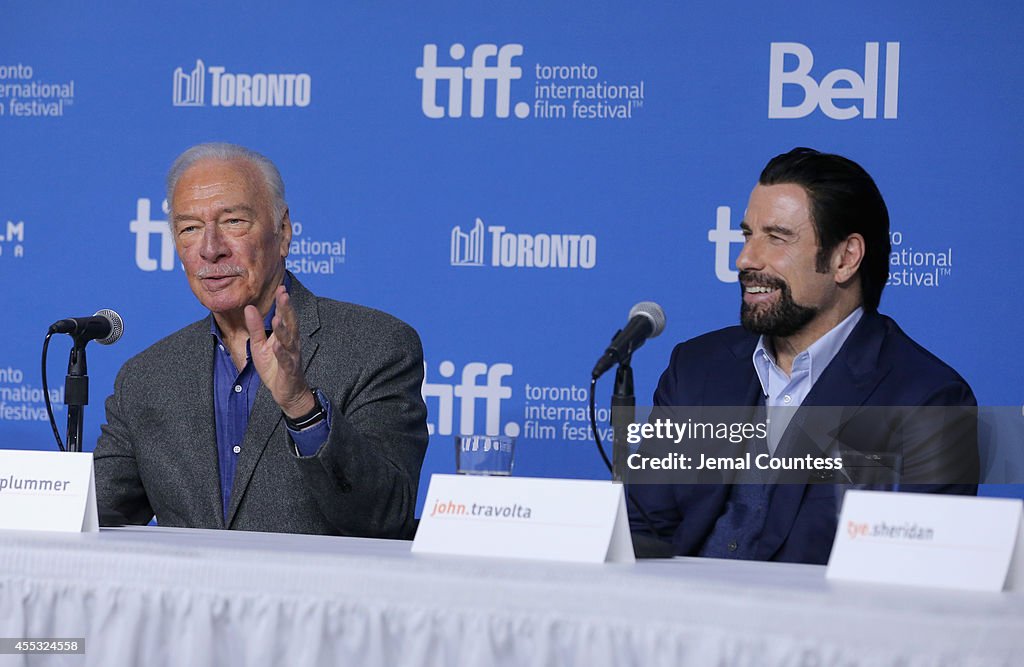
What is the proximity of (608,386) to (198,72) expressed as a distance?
5.94 feet

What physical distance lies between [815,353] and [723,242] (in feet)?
3.78

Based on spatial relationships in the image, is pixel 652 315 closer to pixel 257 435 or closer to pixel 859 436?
pixel 859 436

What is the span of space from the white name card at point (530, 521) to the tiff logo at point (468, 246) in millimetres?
2340

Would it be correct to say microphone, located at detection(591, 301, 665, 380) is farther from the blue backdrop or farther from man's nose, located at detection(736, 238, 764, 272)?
the blue backdrop

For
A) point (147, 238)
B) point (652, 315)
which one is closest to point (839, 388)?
point (652, 315)

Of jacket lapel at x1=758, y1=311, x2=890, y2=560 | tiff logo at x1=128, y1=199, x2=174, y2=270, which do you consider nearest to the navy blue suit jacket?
jacket lapel at x1=758, y1=311, x2=890, y2=560

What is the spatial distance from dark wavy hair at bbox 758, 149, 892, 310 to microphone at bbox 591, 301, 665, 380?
90 cm

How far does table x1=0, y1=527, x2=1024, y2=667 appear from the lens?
1.24 metres

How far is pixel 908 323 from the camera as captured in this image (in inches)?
141

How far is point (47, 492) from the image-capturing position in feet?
5.88

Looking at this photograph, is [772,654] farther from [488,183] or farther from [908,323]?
[488,183]

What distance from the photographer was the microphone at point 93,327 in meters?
2.30

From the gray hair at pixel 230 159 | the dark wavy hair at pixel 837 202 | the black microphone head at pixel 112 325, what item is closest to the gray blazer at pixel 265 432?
the gray hair at pixel 230 159

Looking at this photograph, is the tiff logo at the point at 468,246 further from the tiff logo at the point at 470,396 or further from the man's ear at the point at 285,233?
the man's ear at the point at 285,233
